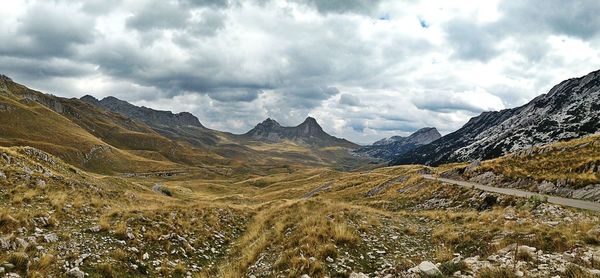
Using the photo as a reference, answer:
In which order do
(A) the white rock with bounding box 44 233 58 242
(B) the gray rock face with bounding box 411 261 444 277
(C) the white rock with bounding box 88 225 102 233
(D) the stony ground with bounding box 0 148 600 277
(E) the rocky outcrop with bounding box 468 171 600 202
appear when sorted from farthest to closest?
(E) the rocky outcrop with bounding box 468 171 600 202
(C) the white rock with bounding box 88 225 102 233
(A) the white rock with bounding box 44 233 58 242
(D) the stony ground with bounding box 0 148 600 277
(B) the gray rock face with bounding box 411 261 444 277

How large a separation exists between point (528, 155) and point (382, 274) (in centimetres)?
4817

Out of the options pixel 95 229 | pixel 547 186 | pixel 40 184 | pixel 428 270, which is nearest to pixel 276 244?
pixel 428 270

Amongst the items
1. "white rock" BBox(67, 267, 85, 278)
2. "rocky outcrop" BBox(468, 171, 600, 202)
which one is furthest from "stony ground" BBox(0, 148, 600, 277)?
"rocky outcrop" BBox(468, 171, 600, 202)

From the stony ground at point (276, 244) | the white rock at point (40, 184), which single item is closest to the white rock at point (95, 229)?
the stony ground at point (276, 244)

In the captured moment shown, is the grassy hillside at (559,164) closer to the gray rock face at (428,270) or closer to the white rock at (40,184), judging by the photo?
the gray rock face at (428,270)

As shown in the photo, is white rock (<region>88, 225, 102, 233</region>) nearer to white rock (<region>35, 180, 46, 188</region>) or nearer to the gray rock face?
white rock (<region>35, 180, 46, 188</region>)

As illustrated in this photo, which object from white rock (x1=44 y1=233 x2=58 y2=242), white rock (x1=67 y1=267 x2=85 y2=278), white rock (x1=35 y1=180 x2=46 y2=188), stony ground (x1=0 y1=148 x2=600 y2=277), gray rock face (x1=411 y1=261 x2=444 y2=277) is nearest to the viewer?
gray rock face (x1=411 y1=261 x2=444 y2=277)

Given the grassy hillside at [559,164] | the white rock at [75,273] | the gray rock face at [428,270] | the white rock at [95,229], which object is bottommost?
the white rock at [75,273]

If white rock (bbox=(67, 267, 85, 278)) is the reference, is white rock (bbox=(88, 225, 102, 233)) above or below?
above

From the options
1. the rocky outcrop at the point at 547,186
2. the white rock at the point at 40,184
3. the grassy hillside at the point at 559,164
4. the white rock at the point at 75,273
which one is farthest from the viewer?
the grassy hillside at the point at 559,164

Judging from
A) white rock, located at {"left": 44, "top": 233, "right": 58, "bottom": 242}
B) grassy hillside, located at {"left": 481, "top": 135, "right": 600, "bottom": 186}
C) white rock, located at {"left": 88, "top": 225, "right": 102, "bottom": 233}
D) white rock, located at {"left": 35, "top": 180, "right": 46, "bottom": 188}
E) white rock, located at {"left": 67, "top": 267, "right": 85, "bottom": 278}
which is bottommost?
white rock, located at {"left": 67, "top": 267, "right": 85, "bottom": 278}

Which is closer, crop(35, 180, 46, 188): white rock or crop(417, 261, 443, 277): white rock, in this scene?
crop(417, 261, 443, 277): white rock

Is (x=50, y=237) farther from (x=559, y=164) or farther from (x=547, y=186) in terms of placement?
(x=559, y=164)

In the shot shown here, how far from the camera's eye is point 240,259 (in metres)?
15.7
